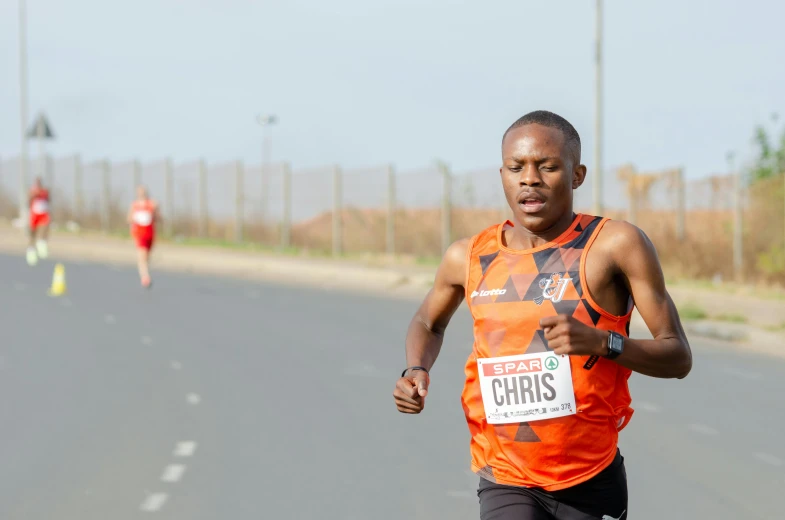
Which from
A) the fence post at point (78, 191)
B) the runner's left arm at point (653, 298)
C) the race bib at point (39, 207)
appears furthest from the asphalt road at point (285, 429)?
the fence post at point (78, 191)

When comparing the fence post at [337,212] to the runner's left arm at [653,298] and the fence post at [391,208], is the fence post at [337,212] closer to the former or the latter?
the fence post at [391,208]

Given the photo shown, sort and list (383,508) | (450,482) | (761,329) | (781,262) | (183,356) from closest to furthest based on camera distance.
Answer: (383,508) → (450,482) → (183,356) → (761,329) → (781,262)

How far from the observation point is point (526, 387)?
386 cm

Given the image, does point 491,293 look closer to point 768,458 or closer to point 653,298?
point 653,298

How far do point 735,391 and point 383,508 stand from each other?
554 cm

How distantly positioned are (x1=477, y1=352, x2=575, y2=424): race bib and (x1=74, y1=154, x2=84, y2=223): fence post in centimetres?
4626

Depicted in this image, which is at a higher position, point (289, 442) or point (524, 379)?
point (524, 379)

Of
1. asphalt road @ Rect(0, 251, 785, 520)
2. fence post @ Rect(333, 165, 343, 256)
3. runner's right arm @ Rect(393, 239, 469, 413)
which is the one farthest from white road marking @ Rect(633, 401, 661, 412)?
fence post @ Rect(333, 165, 343, 256)

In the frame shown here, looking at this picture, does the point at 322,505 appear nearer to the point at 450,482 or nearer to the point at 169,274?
the point at 450,482

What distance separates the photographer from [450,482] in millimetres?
7965

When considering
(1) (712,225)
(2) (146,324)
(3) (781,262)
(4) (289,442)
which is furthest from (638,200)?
(4) (289,442)

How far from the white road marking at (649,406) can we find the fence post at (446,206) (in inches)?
782

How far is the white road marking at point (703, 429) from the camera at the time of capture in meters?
9.82

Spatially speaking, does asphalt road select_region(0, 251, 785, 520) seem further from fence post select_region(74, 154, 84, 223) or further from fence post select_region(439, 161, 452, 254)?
fence post select_region(74, 154, 84, 223)
